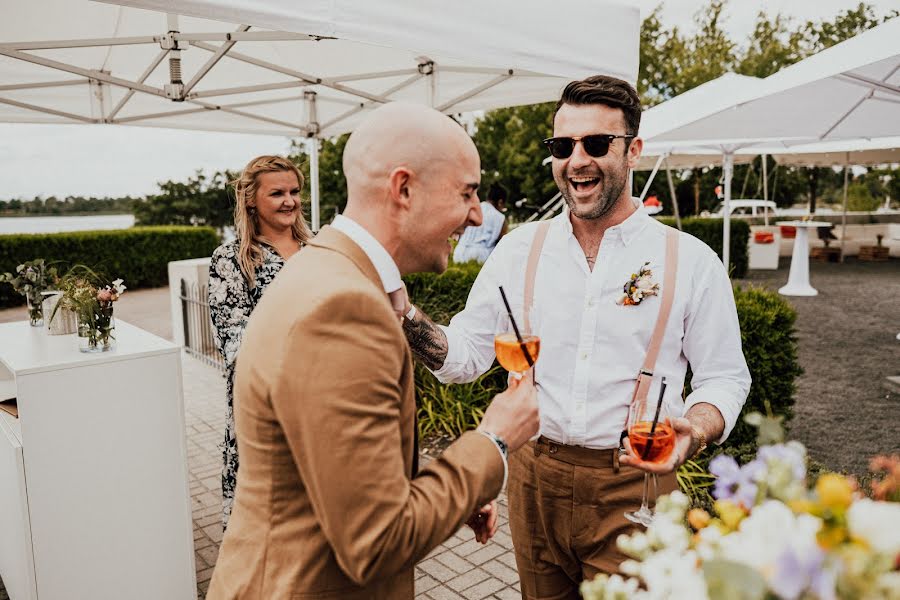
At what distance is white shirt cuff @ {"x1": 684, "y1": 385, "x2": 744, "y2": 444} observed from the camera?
2.01 meters

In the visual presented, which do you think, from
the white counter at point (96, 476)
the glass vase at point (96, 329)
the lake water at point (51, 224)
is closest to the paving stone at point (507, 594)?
the white counter at point (96, 476)

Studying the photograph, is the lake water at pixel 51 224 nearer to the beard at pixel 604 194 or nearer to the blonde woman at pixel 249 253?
the blonde woman at pixel 249 253

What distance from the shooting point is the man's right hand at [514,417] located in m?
1.39

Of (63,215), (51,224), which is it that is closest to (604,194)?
(51,224)

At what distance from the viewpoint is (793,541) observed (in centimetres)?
67

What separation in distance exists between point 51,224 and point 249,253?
17693mm

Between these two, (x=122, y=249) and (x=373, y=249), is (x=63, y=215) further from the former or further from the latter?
(x=373, y=249)

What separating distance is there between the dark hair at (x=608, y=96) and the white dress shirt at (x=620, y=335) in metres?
0.34

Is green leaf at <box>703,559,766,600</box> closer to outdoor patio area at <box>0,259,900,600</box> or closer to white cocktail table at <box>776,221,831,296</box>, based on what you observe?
outdoor patio area at <box>0,259,900,600</box>

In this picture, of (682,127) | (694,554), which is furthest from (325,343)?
(682,127)

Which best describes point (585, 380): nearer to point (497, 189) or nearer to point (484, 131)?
point (497, 189)

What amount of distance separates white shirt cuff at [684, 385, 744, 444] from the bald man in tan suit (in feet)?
2.81

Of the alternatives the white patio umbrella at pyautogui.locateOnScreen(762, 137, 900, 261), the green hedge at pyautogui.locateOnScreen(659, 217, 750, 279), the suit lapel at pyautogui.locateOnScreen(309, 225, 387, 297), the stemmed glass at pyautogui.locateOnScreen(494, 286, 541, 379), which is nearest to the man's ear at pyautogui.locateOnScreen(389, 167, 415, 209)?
the suit lapel at pyautogui.locateOnScreen(309, 225, 387, 297)

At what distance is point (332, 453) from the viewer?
→ 3.57 ft
